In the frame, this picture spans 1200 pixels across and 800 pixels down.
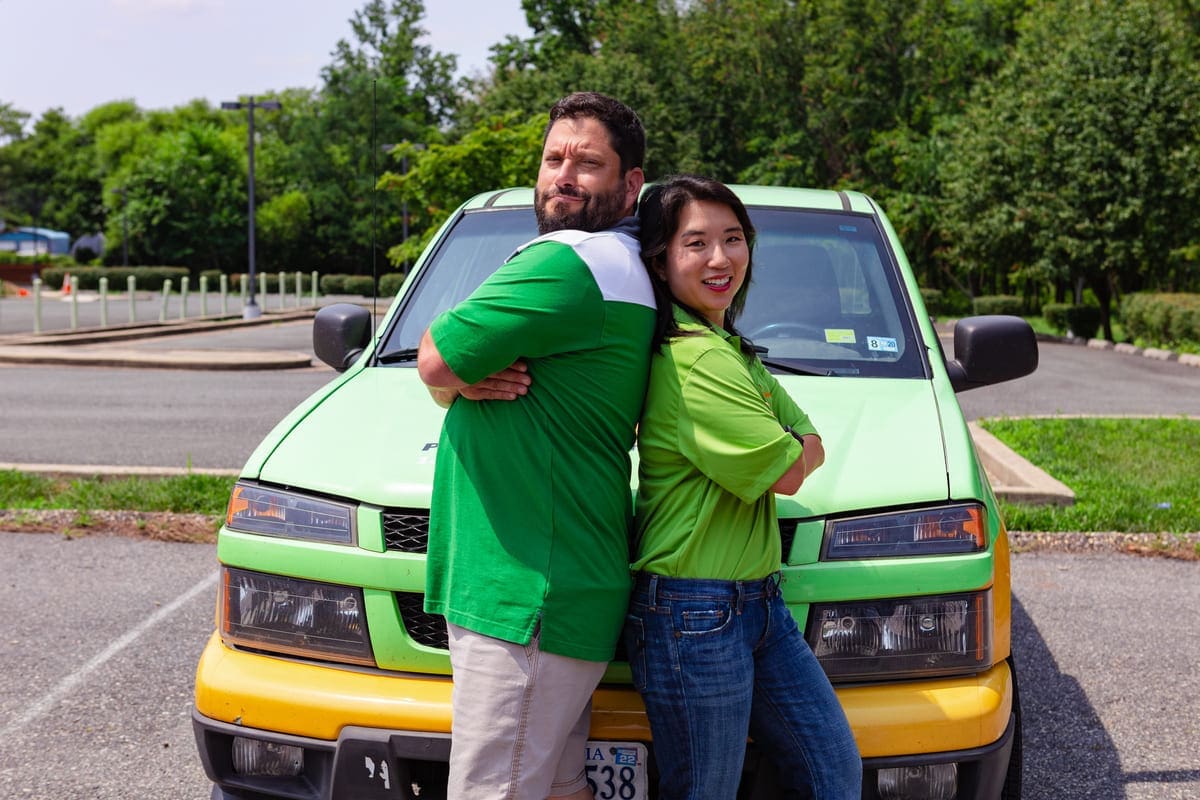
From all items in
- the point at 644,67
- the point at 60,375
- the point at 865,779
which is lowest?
the point at 60,375

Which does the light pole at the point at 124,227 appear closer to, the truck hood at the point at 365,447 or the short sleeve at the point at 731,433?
the truck hood at the point at 365,447

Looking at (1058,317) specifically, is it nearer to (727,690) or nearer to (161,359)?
(161,359)

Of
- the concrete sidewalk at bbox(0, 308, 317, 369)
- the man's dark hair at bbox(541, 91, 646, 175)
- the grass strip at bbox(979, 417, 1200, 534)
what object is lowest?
the concrete sidewalk at bbox(0, 308, 317, 369)

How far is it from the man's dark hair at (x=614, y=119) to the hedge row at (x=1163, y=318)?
23.0 m

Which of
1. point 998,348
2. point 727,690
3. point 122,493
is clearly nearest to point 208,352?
point 122,493

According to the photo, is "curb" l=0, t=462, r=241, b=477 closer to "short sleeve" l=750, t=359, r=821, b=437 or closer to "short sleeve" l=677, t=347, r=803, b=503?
"short sleeve" l=750, t=359, r=821, b=437

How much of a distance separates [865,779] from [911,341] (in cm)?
156

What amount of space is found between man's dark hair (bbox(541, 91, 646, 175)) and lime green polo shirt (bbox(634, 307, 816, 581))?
1.20 feet

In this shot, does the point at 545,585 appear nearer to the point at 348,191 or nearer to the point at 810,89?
the point at 810,89

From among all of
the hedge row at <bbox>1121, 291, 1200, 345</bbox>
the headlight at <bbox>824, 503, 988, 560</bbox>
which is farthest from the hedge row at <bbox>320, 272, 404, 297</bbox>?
the headlight at <bbox>824, 503, 988, 560</bbox>

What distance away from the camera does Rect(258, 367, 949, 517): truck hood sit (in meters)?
2.68

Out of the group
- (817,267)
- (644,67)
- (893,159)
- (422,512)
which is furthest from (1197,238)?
(422,512)

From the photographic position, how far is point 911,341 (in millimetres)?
3656

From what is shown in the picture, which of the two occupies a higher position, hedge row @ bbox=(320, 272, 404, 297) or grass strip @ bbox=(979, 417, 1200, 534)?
grass strip @ bbox=(979, 417, 1200, 534)
